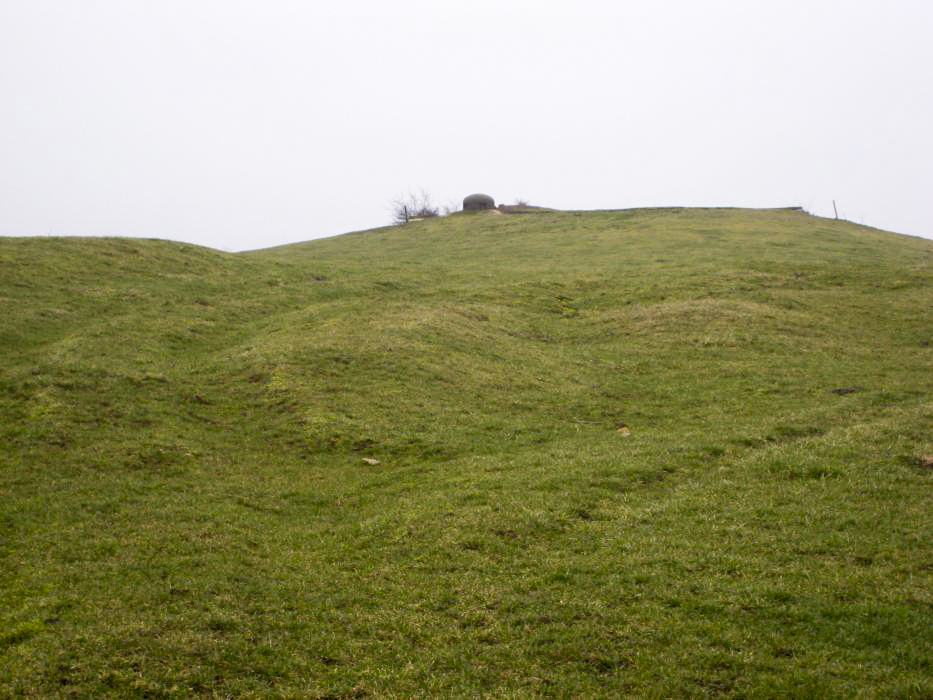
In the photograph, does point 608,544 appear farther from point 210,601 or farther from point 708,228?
point 708,228

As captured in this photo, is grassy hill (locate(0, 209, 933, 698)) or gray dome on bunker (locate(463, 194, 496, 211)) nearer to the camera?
grassy hill (locate(0, 209, 933, 698))

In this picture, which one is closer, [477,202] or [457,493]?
[457,493]

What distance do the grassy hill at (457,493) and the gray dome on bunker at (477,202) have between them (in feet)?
137

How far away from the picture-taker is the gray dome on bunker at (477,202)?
7506 cm

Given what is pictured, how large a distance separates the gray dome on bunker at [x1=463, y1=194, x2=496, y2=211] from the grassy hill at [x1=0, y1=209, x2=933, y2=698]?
137 feet

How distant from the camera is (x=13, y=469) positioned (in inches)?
609

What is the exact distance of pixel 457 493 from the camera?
15.1 m

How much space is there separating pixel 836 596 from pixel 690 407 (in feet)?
37.5

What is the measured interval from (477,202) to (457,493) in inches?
2456

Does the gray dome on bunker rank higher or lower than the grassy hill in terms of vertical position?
higher

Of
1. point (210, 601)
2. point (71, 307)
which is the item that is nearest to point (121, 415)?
point (210, 601)

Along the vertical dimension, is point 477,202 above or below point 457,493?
above

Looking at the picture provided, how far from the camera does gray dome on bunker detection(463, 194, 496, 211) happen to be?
75.1 metres

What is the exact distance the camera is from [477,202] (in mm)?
75188
